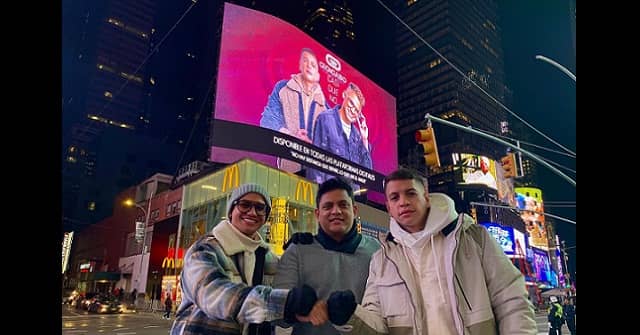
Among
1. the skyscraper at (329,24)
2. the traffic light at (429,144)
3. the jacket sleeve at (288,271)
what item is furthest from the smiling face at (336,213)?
the skyscraper at (329,24)

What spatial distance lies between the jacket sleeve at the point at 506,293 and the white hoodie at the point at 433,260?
0.21 metres

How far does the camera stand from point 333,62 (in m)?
19.5

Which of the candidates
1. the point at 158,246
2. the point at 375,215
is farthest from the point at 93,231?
the point at 375,215

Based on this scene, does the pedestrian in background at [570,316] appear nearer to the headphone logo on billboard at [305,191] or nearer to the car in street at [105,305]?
the headphone logo on billboard at [305,191]

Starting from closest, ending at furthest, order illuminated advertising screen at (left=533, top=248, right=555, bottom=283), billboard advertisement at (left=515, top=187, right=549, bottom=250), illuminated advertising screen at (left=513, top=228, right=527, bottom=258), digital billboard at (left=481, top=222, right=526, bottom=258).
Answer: digital billboard at (left=481, top=222, right=526, bottom=258) < illuminated advertising screen at (left=513, top=228, right=527, bottom=258) < billboard advertisement at (left=515, top=187, right=549, bottom=250) < illuminated advertising screen at (left=533, top=248, right=555, bottom=283)

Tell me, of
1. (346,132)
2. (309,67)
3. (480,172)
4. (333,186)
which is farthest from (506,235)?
(333,186)

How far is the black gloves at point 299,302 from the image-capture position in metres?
1.73

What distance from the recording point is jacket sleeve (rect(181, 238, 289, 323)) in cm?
178

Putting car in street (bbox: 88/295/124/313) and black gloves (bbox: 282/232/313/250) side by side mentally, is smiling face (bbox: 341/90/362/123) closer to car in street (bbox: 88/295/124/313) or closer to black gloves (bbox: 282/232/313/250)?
car in street (bbox: 88/295/124/313)

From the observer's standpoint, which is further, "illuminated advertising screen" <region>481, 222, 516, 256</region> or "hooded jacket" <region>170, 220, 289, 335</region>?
"illuminated advertising screen" <region>481, 222, 516, 256</region>

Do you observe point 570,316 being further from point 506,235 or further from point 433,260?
point 506,235

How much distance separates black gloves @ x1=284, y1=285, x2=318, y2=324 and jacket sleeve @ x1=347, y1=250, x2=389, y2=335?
9.3 inches

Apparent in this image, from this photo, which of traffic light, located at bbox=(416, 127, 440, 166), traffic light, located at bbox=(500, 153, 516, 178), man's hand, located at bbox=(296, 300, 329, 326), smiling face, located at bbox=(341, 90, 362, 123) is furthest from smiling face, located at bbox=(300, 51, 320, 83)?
man's hand, located at bbox=(296, 300, 329, 326)

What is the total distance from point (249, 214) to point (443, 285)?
3.78 ft
